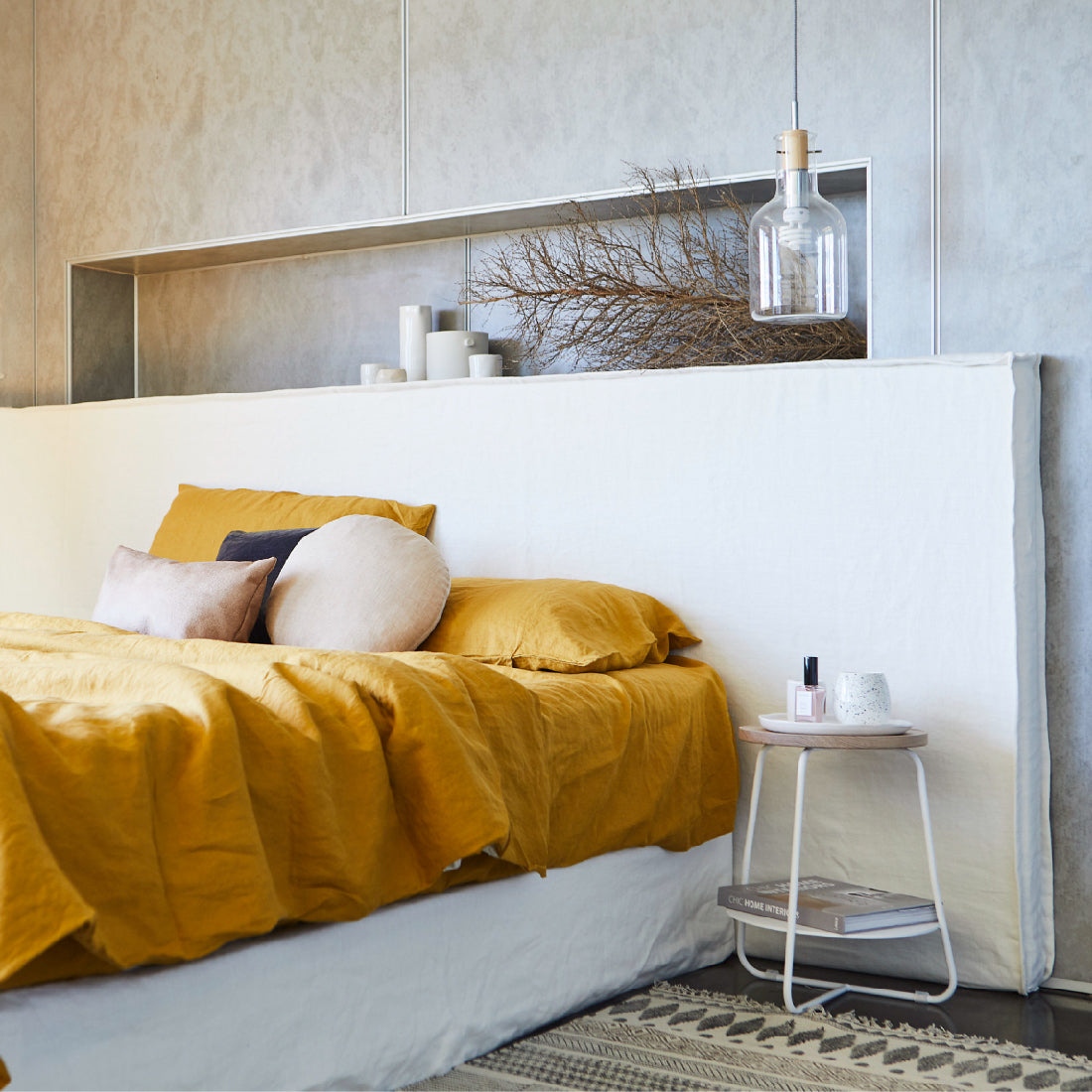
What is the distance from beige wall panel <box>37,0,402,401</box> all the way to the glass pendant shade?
4.48 feet

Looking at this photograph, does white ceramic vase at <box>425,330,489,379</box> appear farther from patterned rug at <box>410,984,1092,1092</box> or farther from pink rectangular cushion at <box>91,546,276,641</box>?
patterned rug at <box>410,984,1092,1092</box>

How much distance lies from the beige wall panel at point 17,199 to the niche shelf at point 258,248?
0.20m

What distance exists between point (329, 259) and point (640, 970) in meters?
2.69

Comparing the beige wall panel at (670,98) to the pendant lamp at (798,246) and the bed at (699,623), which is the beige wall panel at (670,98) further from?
the bed at (699,623)

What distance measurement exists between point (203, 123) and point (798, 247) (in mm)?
2307

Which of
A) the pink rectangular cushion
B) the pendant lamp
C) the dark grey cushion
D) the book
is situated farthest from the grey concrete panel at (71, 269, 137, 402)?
the book

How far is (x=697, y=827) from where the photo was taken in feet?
9.22

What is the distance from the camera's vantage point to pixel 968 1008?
2594 millimetres

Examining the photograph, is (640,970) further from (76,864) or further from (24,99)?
(24,99)

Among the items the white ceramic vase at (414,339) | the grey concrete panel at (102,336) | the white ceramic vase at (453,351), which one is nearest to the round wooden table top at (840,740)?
the white ceramic vase at (453,351)

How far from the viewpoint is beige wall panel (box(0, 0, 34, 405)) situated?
473 cm

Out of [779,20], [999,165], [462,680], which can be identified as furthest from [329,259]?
[462,680]

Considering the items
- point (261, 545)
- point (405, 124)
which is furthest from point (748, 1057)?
point (405, 124)

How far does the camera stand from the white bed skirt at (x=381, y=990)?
1.61m
